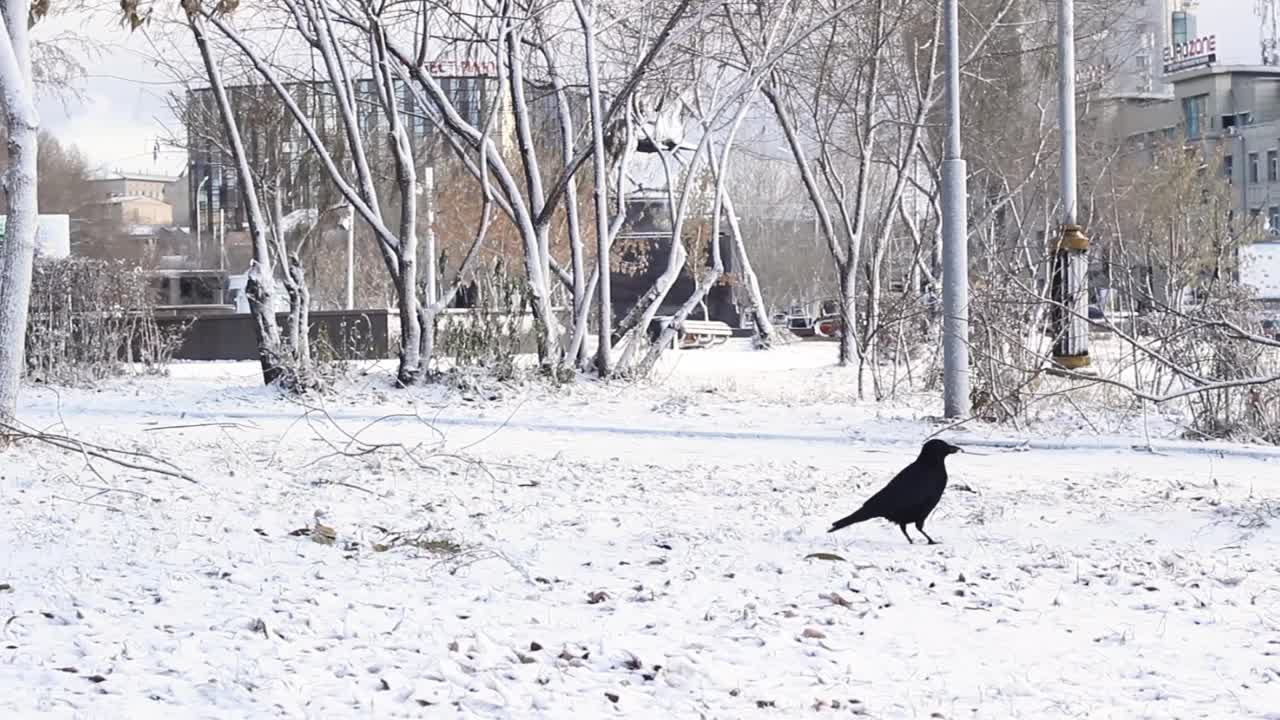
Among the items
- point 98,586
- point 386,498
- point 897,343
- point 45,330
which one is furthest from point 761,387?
point 98,586

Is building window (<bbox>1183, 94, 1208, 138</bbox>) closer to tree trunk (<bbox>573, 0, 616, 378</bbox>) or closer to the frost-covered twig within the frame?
tree trunk (<bbox>573, 0, 616, 378</bbox>)

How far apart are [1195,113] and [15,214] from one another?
74.2m

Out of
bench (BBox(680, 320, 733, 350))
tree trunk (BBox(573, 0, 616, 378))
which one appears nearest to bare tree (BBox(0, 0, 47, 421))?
tree trunk (BBox(573, 0, 616, 378))

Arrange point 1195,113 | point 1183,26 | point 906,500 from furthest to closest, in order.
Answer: point 1183,26 < point 1195,113 < point 906,500

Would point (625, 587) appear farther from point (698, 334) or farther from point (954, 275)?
point (698, 334)

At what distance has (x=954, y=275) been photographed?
14.5m

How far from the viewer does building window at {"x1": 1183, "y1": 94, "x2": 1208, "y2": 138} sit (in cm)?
7719

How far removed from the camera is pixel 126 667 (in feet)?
17.3

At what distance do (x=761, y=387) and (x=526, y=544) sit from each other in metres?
14.7

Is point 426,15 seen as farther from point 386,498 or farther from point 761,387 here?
point 386,498

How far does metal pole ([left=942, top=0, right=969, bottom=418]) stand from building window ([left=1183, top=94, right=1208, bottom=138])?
66547 millimetres

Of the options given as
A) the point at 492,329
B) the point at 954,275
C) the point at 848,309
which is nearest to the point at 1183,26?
the point at 848,309

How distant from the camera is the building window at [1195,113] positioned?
253 feet

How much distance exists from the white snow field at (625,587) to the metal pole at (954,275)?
1.63 m
